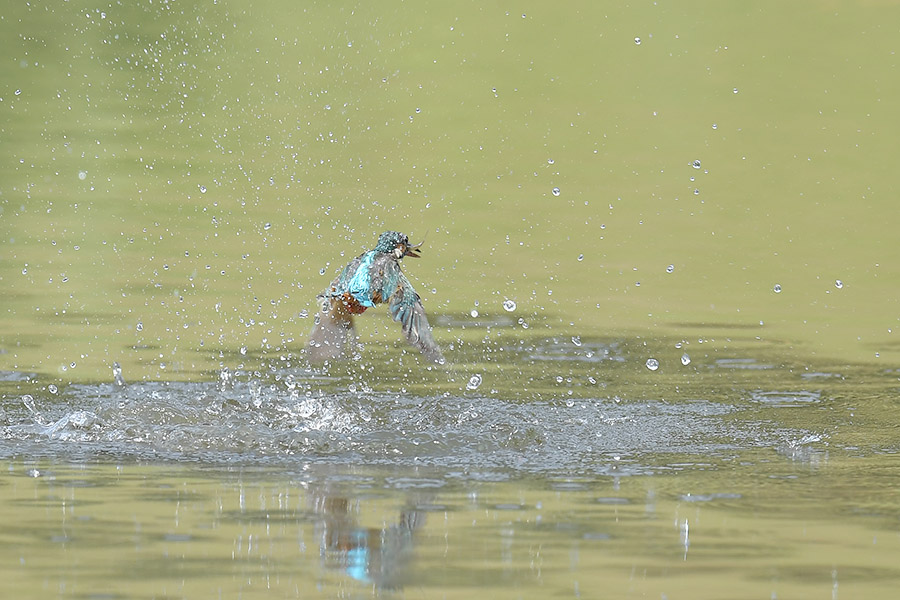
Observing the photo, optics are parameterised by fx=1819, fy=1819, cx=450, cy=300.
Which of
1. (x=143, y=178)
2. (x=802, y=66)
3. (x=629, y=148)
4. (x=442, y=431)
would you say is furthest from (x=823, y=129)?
(x=442, y=431)

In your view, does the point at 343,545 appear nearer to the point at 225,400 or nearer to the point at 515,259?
the point at 225,400

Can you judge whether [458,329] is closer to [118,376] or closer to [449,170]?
[118,376]

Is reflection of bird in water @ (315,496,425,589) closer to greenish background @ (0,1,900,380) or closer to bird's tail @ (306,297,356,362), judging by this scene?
bird's tail @ (306,297,356,362)

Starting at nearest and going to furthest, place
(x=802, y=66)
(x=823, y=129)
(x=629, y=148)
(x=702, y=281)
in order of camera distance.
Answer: (x=702, y=281) → (x=629, y=148) → (x=823, y=129) → (x=802, y=66)

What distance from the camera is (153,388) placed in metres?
8.36

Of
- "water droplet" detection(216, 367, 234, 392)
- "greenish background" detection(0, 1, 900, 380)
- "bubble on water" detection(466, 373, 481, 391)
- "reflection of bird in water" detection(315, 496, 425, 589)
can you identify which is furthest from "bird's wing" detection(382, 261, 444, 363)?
"reflection of bird in water" detection(315, 496, 425, 589)

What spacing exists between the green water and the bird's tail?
0.79 feet

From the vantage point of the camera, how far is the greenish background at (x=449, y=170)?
10.5 m

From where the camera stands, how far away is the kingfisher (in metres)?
7.69

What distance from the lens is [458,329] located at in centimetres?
989

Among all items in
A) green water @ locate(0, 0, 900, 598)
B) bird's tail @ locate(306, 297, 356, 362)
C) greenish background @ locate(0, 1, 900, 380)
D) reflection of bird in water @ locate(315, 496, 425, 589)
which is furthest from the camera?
greenish background @ locate(0, 1, 900, 380)

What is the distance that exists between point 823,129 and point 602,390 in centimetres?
1247

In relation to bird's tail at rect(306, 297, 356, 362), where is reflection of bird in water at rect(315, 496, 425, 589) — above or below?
below

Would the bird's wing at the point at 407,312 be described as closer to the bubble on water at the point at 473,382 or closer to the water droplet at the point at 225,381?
the bubble on water at the point at 473,382
